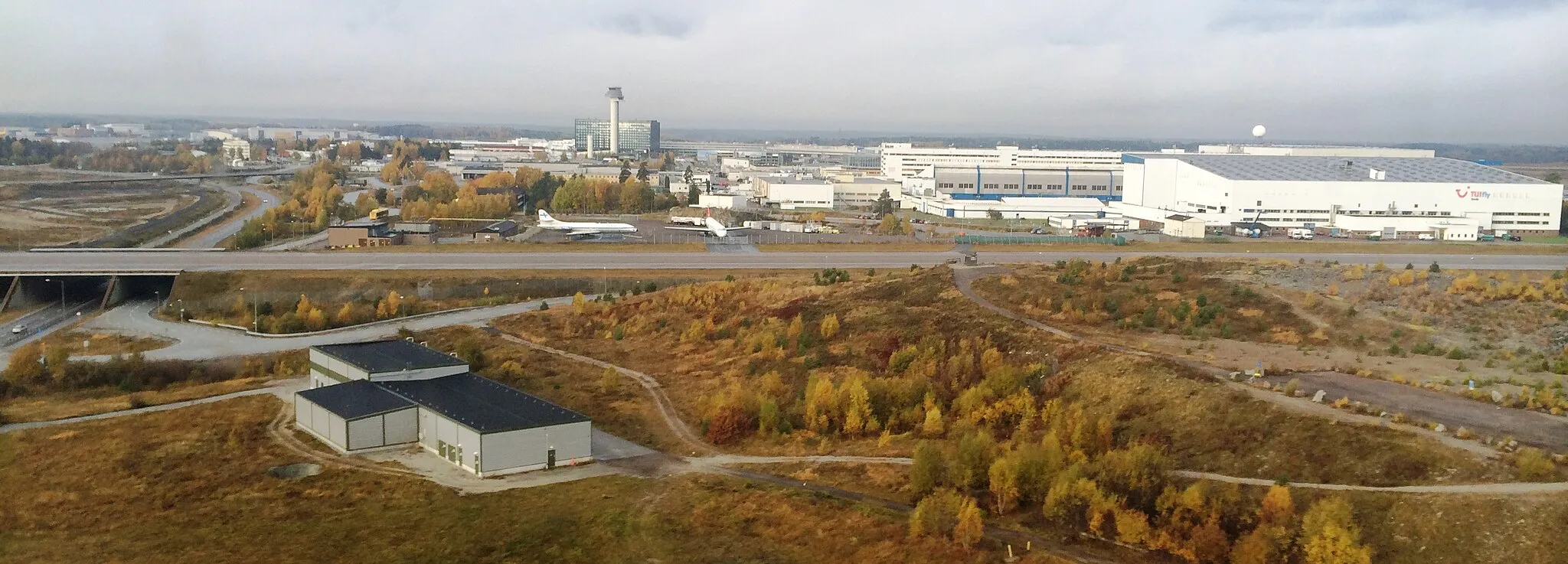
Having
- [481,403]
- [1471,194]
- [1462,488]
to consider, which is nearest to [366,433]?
[481,403]

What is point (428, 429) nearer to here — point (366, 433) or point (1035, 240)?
point (366, 433)

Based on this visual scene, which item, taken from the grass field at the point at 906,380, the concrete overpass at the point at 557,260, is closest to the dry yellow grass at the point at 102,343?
the concrete overpass at the point at 557,260

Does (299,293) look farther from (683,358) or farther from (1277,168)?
(1277,168)

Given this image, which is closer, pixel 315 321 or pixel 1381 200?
pixel 315 321

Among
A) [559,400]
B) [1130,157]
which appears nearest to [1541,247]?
[1130,157]

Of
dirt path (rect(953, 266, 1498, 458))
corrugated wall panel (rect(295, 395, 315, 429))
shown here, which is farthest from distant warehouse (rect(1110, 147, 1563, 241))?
corrugated wall panel (rect(295, 395, 315, 429))

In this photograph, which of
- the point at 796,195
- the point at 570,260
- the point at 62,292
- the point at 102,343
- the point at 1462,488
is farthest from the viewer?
the point at 796,195
